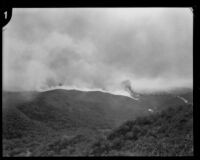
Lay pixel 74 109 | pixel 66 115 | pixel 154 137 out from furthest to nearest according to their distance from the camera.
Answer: pixel 74 109 < pixel 66 115 < pixel 154 137

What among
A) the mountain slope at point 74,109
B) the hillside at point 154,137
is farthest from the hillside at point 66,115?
the hillside at point 154,137

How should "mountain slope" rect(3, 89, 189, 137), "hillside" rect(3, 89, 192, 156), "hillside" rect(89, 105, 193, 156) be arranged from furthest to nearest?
"mountain slope" rect(3, 89, 189, 137), "hillside" rect(3, 89, 192, 156), "hillside" rect(89, 105, 193, 156)

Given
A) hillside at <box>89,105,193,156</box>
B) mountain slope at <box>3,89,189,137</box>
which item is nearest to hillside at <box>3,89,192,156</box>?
mountain slope at <box>3,89,189,137</box>

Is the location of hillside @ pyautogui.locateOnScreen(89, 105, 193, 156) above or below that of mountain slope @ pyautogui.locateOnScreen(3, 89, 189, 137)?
below

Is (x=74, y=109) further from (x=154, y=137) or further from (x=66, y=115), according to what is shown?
(x=154, y=137)

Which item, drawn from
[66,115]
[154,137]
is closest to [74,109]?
[66,115]

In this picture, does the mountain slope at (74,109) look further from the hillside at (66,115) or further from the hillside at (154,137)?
the hillside at (154,137)

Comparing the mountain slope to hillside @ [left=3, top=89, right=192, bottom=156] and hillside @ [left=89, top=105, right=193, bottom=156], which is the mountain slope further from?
hillside @ [left=89, top=105, right=193, bottom=156]

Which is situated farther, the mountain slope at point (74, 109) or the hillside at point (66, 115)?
the mountain slope at point (74, 109)
